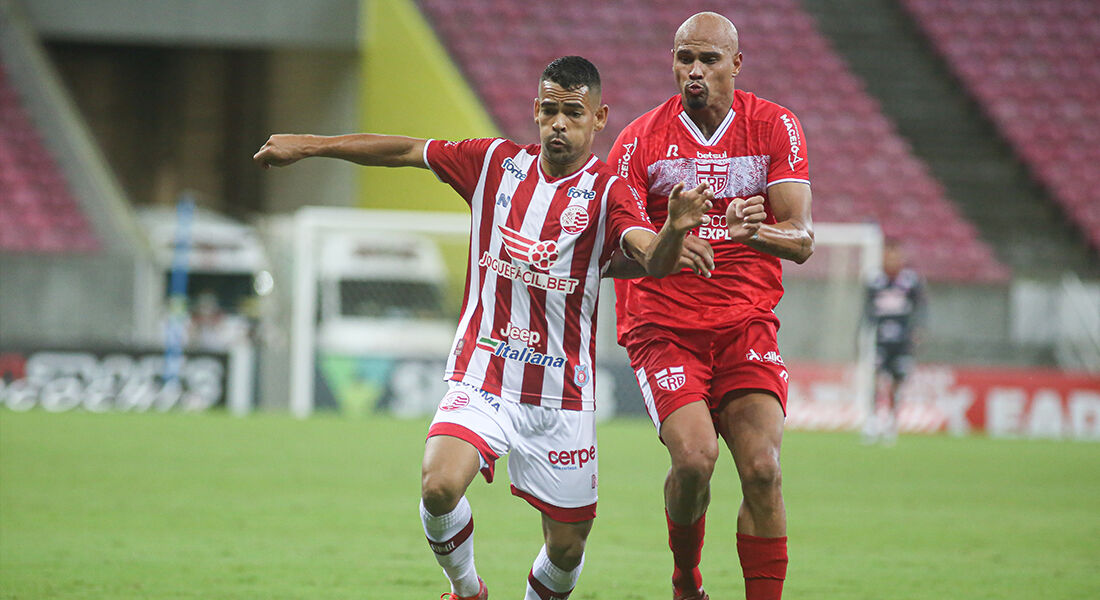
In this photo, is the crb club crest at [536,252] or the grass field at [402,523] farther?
the grass field at [402,523]

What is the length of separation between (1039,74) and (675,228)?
21904 millimetres

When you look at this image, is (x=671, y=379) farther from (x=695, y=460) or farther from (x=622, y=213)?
(x=622, y=213)

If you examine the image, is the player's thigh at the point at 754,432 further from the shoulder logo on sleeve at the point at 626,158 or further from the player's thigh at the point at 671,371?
the shoulder logo on sleeve at the point at 626,158

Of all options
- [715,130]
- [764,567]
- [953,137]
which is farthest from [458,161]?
[953,137]

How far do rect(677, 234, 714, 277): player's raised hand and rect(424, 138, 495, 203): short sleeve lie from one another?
102 centimetres

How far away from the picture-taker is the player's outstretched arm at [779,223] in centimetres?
459

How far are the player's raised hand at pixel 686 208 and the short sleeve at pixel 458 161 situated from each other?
41.1 inches

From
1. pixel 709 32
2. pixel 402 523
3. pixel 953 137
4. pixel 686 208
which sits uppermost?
pixel 953 137

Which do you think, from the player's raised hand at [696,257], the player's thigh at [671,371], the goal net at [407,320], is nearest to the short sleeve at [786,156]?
the player's thigh at [671,371]

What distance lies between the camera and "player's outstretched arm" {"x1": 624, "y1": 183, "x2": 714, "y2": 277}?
4.46 m

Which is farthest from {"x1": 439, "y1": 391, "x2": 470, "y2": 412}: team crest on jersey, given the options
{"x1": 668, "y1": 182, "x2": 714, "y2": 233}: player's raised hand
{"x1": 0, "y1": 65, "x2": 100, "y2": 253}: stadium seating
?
{"x1": 0, "y1": 65, "x2": 100, "y2": 253}: stadium seating

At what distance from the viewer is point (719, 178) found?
5.39 m

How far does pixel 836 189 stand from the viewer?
71.8 feet

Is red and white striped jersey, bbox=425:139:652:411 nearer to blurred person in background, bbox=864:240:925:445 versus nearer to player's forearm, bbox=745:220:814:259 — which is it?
player's forearm, bbox=745:220:814:259
